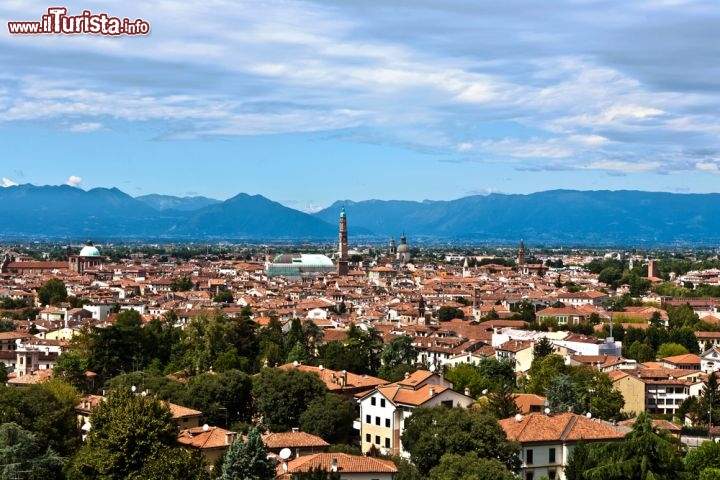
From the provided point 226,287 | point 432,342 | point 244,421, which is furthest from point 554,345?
point 226,287

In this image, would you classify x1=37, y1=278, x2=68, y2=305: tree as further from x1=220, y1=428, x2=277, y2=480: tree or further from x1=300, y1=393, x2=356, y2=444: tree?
x1=220, y1=428, x2=277, y2=480: tree

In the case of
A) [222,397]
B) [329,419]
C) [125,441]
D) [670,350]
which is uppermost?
[125,441]

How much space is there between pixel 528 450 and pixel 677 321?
43.9 metres

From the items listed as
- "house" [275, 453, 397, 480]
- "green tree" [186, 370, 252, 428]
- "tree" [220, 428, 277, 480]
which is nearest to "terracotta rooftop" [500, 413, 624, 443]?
"house" [275, 453, 397, 480]

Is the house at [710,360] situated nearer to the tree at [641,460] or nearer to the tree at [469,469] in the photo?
the tree at [641,460]

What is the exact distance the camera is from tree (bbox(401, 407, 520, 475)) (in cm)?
2503

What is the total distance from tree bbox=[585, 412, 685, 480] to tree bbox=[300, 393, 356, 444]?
34.0ft

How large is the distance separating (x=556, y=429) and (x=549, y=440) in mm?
571

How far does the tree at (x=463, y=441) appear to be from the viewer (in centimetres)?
2503

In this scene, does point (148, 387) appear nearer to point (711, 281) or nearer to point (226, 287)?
point (226, 287)

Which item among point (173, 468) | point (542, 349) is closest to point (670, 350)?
point (542, 349)

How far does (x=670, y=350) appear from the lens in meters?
54.5

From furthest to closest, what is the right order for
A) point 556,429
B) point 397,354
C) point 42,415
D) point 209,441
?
point 397,354, point 42,415, point 209,441, point 556,429

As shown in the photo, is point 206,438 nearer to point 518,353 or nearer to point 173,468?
point 173,468
